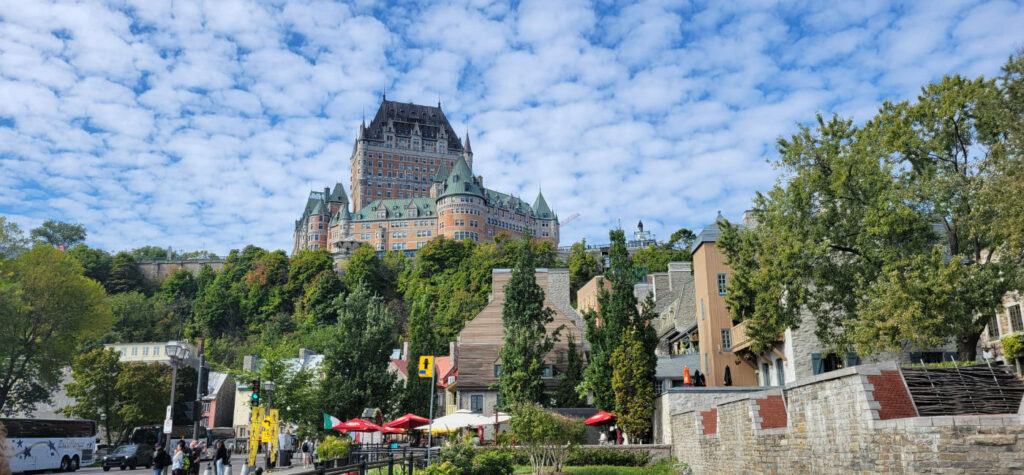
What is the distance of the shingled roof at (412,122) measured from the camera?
18059 cm

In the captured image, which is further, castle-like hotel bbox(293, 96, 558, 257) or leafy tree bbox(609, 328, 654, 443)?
castle-like hotel bbox(293, 96, 558, 257)

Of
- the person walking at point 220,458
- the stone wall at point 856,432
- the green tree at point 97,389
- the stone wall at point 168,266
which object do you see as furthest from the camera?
the stone wall at point 168,266

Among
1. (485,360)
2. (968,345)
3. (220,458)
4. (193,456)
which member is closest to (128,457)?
(193,456)

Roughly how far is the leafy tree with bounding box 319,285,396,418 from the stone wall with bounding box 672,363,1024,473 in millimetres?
25776

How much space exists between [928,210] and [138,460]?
1480 inches

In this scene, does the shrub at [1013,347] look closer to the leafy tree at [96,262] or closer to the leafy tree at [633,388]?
the leafy tree at [633,388]

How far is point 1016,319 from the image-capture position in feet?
90.6

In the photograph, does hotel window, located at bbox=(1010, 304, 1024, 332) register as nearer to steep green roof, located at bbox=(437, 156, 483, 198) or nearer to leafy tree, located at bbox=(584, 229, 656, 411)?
leafy tree, located at bbox=(584, 229, 656, 411)

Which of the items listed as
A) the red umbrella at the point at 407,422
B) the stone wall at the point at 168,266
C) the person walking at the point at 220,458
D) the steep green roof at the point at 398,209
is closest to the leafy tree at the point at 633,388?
the red umbrella at the point at 407,422

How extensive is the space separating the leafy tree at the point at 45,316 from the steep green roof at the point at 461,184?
9692cm

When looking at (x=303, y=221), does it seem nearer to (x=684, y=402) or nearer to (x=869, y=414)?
(x=684, y=402)

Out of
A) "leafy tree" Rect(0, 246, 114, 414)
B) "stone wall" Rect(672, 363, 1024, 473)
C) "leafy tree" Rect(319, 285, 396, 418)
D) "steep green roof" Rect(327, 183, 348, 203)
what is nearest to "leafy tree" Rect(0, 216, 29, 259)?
"leafy tree" Rect(0, 246, 114, 414)

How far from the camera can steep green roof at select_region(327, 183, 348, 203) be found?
171 meters

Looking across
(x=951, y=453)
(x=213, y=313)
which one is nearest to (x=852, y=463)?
(x=951, y=453)
